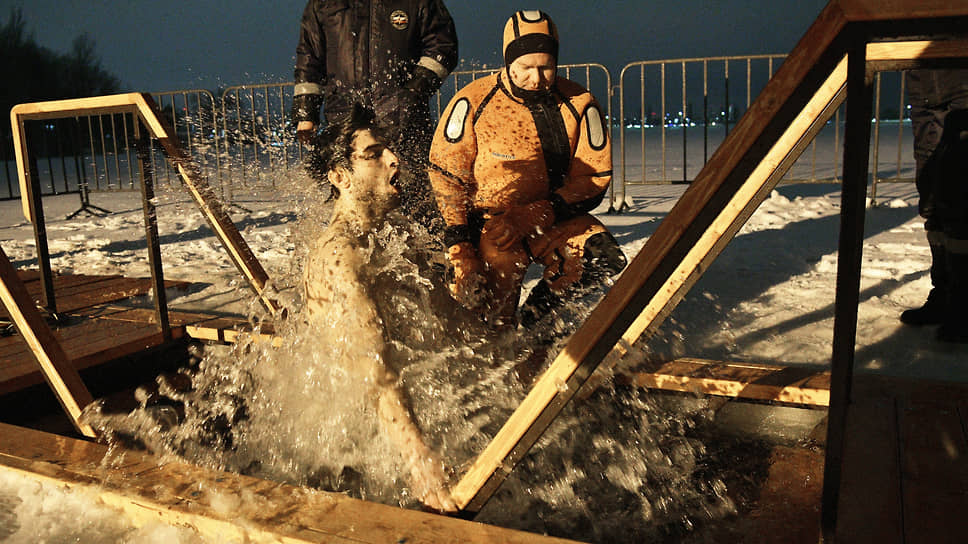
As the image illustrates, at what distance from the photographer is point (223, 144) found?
1084 centimetres

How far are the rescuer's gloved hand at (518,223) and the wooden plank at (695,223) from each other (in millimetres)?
1021

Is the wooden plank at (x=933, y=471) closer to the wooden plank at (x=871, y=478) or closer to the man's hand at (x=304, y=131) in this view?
the wooden plank at (x=871, y=478)

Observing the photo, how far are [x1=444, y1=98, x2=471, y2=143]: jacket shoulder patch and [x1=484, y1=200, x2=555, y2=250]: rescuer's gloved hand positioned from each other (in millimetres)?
343

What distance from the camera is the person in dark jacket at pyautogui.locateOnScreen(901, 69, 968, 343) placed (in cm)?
303

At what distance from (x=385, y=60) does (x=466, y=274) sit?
61.1 inches

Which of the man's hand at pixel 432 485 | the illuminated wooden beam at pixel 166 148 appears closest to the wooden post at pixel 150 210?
the illuminated wooden beam at pixel 166 148

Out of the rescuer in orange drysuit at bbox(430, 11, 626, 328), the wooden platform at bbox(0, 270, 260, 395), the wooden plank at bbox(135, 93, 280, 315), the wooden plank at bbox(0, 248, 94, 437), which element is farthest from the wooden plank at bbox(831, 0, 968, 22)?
the wooden platform at bbox(0, 270, 260, 395)

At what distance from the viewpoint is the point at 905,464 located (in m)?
1.74

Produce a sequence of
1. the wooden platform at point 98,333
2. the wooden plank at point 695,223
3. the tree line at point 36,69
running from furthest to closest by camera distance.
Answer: the tree line at point 36,69 → the wooden platform at point 98,333 → the wooden plank at point 695,223

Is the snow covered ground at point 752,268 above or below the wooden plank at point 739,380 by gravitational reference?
below

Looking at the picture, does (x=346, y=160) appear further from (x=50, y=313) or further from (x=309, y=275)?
(x=50, y=313)

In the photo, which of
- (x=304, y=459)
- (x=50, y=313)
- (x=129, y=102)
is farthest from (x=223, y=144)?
(x=304, y=459)

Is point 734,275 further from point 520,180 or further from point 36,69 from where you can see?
point 36,69

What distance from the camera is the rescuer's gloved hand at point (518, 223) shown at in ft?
8.70
